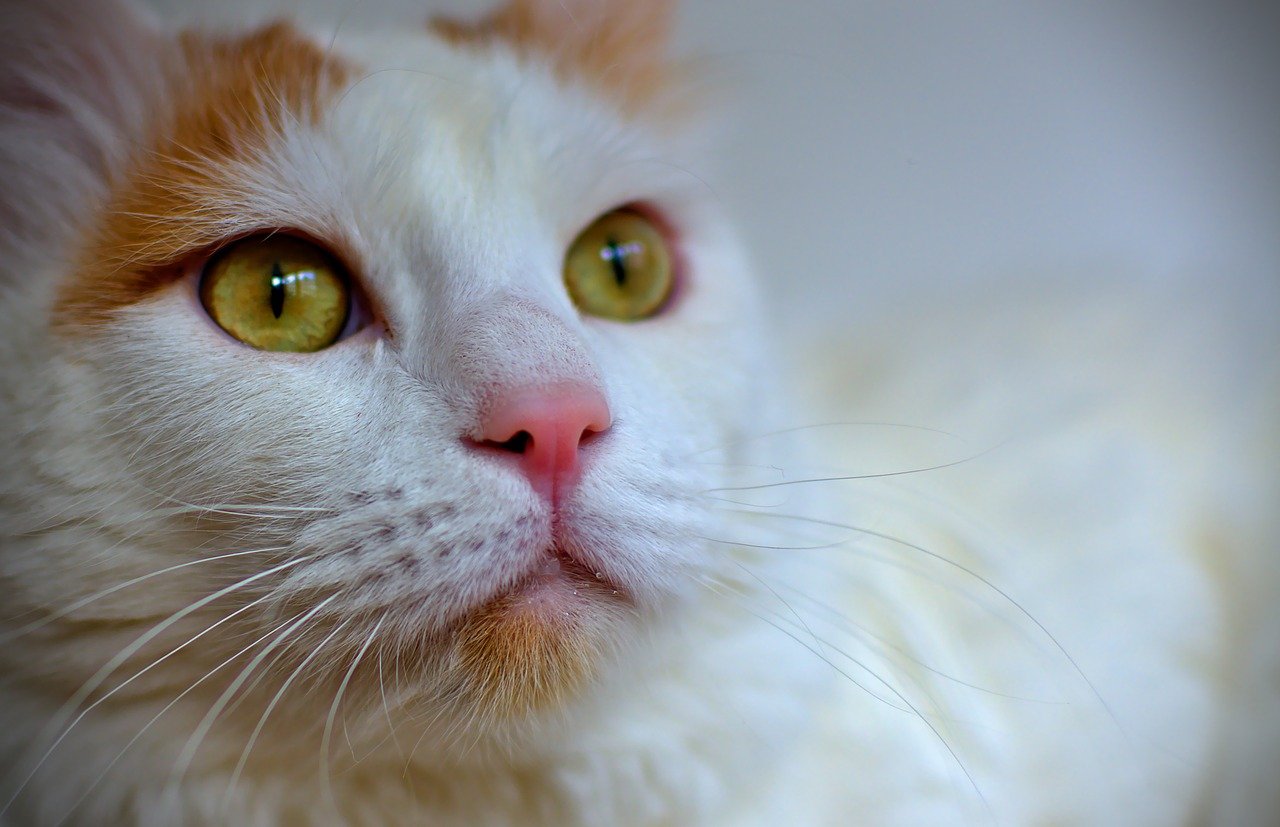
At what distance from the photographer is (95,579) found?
0.67 meters

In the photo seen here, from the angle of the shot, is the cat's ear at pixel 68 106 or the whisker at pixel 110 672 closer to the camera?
the whisker at pixel 110 672

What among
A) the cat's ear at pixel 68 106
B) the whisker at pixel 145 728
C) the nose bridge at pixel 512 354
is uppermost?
the cat's ear at pixel 68 106

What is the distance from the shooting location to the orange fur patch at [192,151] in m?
0.70

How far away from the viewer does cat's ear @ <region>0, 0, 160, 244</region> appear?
→ 2.39 ft

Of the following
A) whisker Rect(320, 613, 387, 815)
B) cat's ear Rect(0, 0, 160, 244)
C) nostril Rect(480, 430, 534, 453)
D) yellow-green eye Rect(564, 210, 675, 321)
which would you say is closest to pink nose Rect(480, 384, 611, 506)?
nostril Rect(480, 430, 534, 453)

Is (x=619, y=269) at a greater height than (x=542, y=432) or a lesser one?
greater

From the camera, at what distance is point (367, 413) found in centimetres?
65

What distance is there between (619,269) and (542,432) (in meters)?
0.31

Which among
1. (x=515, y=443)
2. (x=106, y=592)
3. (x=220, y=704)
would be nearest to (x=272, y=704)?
(x=220, y=704)

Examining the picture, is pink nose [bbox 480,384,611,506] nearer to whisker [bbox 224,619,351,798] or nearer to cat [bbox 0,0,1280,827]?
cat [bbox 0,0,1280,827]

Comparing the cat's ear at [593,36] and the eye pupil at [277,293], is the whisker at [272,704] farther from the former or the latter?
the cat's ear at [593,36]

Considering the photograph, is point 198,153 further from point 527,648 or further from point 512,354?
point 527,648

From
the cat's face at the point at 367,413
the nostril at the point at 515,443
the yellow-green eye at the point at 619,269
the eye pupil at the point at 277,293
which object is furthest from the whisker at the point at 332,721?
the yellow-green eye at the point at 619,269

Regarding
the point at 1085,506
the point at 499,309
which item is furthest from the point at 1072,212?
the point at 499,309
